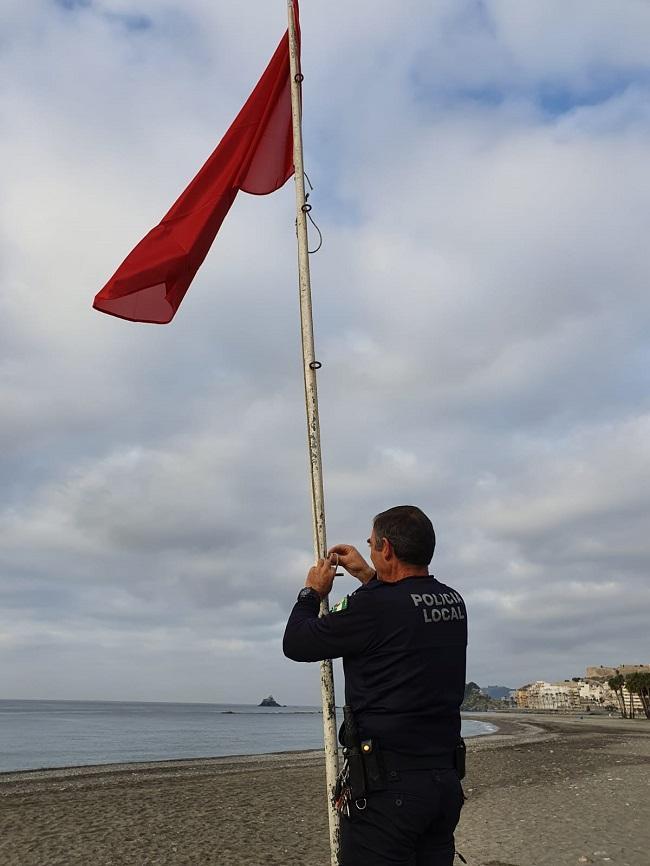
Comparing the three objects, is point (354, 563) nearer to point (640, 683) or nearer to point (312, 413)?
point (312, 413)

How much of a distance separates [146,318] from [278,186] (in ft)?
5.84

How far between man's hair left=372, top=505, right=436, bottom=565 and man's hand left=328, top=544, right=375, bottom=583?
365mm

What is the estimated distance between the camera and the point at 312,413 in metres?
5.25

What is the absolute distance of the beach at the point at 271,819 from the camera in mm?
9891

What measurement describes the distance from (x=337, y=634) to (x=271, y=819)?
36.2 feet

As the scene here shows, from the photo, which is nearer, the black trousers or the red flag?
the black trousers

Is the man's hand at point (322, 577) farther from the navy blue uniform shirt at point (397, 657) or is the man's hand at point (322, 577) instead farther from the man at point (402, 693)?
the navy blue uniform shirt at point (397, 657)

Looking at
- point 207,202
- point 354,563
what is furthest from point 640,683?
point 354,563

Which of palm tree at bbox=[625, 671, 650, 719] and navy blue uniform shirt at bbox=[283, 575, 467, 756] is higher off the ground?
navy blue uniform shirt at bbox=[283, 575, 467, 756]

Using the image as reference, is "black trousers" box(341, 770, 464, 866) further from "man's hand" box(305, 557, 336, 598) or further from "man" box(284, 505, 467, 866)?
"man's hand" box(305, 557, 336, 598)

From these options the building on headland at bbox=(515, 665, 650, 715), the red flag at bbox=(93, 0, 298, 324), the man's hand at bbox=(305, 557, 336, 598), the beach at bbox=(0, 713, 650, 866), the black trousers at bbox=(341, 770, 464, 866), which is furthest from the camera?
the building on headland at bbox=(515, 665, 650, 715)

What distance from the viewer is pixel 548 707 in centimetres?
16962

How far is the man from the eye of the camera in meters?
3.44

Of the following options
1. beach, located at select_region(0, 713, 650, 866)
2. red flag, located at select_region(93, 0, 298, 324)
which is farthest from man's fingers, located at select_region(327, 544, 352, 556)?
beach, located at select_region(0, 713, 650, 866)
